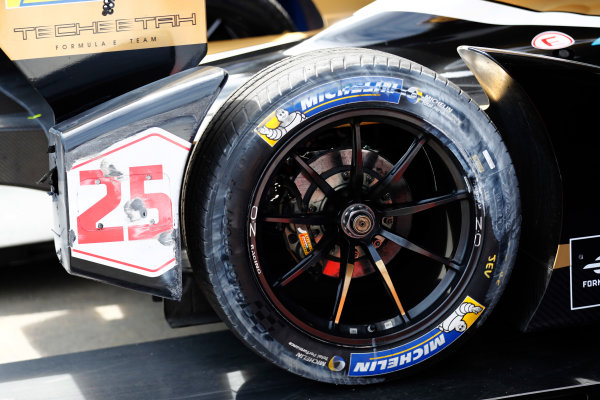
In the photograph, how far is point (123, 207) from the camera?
1.75 m

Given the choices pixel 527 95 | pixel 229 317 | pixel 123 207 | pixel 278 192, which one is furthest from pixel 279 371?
pixel 527 95

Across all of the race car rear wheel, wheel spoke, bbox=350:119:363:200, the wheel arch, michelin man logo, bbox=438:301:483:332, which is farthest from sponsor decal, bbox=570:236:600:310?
wheel spoke, bbox=350:119:363:200

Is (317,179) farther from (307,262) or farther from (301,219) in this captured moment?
(307,262)

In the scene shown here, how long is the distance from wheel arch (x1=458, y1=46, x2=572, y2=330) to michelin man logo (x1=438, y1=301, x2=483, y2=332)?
22cm

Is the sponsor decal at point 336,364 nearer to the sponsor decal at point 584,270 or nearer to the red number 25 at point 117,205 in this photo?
the red number 25 at point 117,205

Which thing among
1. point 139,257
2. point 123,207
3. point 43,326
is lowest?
point 43,326

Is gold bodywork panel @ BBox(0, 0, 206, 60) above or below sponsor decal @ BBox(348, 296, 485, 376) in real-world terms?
above

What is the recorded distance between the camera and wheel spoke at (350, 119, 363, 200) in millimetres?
1866

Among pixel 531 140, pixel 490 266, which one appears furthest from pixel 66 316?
pixel 531 140

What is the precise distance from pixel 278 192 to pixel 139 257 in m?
0.50

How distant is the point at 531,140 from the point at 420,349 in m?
0.70

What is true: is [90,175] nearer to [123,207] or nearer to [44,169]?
[123,207]

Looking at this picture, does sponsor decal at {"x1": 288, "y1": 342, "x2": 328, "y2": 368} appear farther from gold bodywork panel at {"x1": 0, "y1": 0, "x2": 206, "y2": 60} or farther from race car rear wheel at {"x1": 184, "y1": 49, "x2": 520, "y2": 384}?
gold bodywork panel at {"x1": 0, "y1": 0, "x2": 206, "y2": 60}

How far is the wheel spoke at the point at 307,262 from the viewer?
188 centimetres
